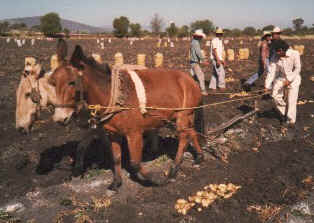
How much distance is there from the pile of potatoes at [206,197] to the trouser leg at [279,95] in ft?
11.5

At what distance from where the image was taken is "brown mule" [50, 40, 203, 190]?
397 centimetres

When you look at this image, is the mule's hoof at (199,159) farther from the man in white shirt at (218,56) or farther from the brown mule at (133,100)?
the man in white shirt at (218,56)

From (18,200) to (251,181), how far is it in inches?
164

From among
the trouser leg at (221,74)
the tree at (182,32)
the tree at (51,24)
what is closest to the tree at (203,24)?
the tree at (182,32)

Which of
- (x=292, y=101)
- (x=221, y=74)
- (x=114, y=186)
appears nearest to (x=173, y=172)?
(x=114, y=186)

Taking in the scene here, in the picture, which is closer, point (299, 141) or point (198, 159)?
point (198, 159)

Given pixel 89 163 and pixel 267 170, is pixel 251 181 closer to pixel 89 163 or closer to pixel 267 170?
pixel 267 170

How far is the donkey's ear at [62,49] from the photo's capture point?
3.85 metres

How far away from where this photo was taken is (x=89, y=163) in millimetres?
6262

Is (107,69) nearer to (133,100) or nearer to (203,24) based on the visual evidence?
(133,100)

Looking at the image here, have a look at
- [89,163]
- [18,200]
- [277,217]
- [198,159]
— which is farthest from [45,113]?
[277,217]

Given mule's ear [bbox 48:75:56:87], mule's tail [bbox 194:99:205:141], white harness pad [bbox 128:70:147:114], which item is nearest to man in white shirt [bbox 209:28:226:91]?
mule's tail [bbox 194:99:205:141]

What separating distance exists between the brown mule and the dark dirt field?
1.12 feet

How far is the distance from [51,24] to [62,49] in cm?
9545
